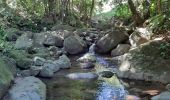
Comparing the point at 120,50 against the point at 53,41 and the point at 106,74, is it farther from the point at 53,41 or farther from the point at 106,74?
the point at 106,74

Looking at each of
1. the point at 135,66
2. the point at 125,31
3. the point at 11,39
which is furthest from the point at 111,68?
the point at 11,39

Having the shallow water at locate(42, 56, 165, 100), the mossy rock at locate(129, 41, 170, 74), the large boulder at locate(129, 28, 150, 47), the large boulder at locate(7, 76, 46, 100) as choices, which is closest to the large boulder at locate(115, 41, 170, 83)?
the mossy rock at locate(129, 41, 170, 74)

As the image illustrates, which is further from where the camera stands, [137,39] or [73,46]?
[73,46]

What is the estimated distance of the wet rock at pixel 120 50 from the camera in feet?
53.9

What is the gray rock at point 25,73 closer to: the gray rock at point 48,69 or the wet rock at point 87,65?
the gray rock at point 48,69

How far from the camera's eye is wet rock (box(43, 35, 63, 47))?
61.8 feet

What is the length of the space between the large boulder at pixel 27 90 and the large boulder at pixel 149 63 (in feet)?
11.5

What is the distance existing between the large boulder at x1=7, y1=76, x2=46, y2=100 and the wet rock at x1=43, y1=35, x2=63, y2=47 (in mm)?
9040

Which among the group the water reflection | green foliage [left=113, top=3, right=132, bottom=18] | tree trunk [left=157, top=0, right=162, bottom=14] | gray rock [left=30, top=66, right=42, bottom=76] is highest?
green foliage [left=113, top=3, right=132, bottom=18]

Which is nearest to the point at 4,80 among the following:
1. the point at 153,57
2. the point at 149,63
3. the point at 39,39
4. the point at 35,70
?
the point at 35,70

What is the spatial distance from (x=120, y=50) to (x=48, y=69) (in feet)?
17.6

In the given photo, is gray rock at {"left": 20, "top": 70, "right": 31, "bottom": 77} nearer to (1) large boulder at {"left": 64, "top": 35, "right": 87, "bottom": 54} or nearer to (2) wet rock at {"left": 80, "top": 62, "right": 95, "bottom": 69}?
(2) wet rock at {"left": 80, "top": 62, "right": 95, "bottom": 69}

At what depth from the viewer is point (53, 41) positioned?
19.1 m

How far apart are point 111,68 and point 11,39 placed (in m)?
7.51
